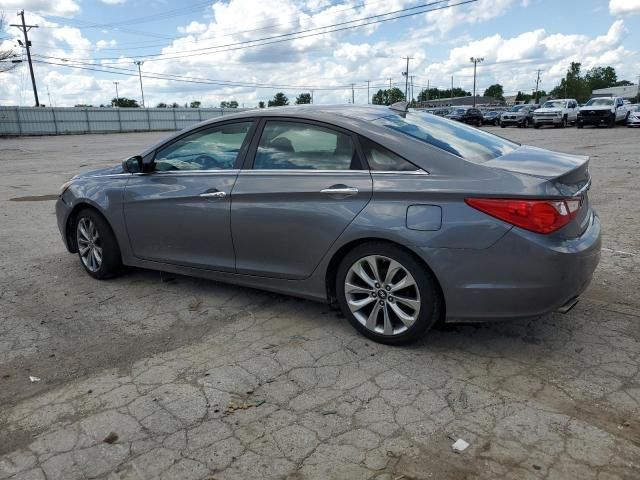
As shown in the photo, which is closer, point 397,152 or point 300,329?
point 397,152

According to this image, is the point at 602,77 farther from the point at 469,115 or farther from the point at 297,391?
the point at 297,391

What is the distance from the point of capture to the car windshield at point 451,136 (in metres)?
3.58

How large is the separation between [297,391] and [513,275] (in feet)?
4.60

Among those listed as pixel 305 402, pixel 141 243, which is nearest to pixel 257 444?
pixel 305 402

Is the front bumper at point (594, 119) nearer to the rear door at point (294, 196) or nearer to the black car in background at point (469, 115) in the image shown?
the black car in background at point (469, 115)

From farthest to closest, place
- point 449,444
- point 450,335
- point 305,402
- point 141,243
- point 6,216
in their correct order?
point 6,216, point 141,243, point 450,335, point 305,402, point 449,444

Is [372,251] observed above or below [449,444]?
above

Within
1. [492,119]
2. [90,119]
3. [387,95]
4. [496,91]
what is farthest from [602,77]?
[90,119]

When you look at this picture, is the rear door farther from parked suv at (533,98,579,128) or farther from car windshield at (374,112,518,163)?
parked suv at (533,98,579,128)

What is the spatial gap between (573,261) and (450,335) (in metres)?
0.99

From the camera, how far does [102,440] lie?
2693 mm

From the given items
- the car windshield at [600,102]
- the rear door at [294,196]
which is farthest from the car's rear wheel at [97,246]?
the car windshield at [600,102]

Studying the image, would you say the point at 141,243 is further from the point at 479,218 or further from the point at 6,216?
the point at 6,216

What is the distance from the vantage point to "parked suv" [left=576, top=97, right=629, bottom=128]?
101ft
